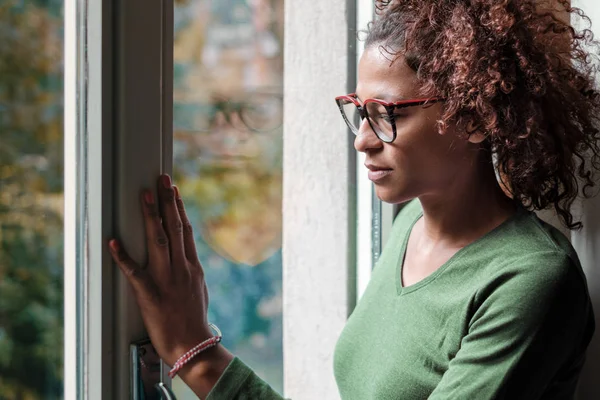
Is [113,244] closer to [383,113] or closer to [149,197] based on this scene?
[149,197]

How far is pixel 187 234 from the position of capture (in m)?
1.22

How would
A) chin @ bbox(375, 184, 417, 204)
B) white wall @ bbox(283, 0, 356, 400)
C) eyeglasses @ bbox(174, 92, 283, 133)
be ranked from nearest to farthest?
chin @ bbox(375, 184, 417, 204)
eyeglasses @ bbox(174, 92, 283, 133)
white wall @ bbox(283, 0, 356, 400)

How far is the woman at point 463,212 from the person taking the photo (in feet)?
3.61

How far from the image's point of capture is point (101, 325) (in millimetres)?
1093

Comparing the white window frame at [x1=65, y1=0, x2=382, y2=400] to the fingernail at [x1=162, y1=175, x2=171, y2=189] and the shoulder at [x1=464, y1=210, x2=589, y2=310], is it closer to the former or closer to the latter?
the fingernail at [x1=162, y1=175, x2=171, y2=189]

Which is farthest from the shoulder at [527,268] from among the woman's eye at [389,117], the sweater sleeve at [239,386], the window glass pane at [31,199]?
the window glass pane at [31,199]

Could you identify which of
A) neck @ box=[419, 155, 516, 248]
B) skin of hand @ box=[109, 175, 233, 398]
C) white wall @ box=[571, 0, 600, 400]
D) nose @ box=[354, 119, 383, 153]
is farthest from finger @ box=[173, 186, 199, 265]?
white wall @ box=[571, 0, 600, 400]

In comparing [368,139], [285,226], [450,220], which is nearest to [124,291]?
[368,139]

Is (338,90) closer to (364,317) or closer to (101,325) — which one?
(364,317)

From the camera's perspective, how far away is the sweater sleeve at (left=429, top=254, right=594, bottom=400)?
108 cm

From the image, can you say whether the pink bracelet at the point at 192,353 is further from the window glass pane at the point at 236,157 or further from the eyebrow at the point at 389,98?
the eyebrow at the point at 389,98

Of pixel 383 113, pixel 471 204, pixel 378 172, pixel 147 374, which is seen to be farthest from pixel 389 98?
pixel 147 374

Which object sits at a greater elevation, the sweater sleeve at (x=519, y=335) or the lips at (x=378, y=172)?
the lips at (x=378, y=172)

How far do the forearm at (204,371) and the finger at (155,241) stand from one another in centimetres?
18
